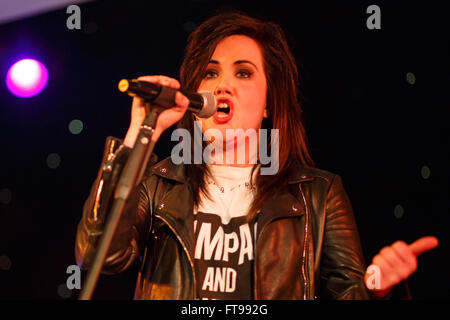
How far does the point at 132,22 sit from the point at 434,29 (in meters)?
1.53

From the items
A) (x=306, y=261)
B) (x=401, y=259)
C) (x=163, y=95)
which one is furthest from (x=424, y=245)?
(x=163, y=95)

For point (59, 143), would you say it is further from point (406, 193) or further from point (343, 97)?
point (406, 193)

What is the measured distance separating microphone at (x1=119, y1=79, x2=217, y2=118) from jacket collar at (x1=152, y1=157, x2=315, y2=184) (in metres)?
0.56

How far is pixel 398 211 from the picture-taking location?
2262 millimetres

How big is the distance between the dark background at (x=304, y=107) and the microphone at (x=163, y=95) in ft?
3.72

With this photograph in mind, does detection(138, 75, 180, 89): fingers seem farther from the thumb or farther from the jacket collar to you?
the thumb

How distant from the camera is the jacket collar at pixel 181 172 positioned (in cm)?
193

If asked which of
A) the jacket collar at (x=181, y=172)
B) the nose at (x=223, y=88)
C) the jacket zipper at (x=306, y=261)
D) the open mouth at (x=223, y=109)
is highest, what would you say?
the nose at (x=223, y=88)

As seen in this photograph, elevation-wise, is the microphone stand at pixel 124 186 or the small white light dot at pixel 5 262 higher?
the small white light dot at pixel 5 262

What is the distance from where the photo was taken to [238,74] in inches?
80.6

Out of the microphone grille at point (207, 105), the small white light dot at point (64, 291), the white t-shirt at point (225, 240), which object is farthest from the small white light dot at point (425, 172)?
the small white light dot at point (64, 291)

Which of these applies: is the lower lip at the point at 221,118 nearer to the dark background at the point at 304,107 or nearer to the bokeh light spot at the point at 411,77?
the dark background at the point at 304,107

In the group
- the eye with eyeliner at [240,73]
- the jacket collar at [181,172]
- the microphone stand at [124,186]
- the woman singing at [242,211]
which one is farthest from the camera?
the eye with eyeliner at [240,73]

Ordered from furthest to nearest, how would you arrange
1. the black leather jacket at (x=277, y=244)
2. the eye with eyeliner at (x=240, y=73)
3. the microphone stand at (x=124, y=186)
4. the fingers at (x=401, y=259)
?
the eye with eyeliner at (x=240, y=73) → the black leather jacket at (x=277, y=244) → the fingers at (x=401, y=259) → the microphone stand at (x=124, y=186)
